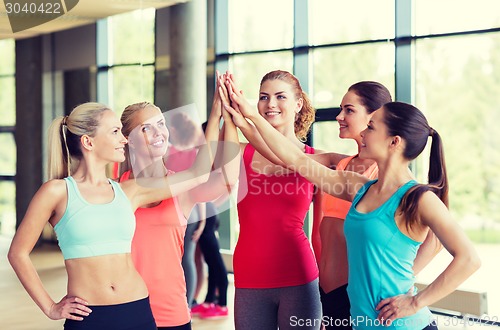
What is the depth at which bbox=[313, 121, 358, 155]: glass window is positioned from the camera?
7.39 meters

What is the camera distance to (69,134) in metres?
2.41

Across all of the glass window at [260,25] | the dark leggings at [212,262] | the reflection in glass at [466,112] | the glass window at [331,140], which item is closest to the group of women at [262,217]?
the dark leggings at [212,262]

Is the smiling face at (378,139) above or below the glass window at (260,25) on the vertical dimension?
below

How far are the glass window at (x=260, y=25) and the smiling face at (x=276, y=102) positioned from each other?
496 centimetres

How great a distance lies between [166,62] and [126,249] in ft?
22.7

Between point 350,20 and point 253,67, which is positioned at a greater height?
point 350,20

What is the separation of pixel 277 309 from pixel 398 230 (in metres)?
0.76

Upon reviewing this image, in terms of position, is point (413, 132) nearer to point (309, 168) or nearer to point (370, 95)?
point (309, 168)

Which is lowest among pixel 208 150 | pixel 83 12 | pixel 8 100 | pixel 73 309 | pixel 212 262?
pixel 212 262

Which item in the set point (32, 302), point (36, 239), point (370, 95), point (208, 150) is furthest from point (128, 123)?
point (32, 302)

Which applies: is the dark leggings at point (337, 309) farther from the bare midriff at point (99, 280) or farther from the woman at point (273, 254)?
the bare midriff at point (99, 280)

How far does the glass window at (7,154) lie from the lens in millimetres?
11711

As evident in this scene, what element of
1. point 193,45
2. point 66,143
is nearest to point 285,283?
point 66,143

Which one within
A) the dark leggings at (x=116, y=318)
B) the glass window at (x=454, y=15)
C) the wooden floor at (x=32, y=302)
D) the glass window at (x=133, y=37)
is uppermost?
the glass window at (x=133, y=37)
